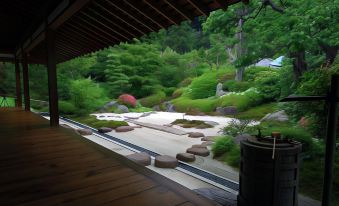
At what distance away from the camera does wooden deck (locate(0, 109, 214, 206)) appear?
5.62 feet

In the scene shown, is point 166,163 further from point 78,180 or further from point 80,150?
point 78,180

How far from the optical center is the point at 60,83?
45.5ft

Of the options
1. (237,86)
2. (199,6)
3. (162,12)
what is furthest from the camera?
(237,86)

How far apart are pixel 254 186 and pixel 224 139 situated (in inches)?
144

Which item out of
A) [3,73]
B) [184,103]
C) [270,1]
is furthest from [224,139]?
[3,73]

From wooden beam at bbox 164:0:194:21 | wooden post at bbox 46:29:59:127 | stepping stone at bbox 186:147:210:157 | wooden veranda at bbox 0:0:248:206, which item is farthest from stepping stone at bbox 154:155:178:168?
wooden beam at bbox 164:0:194:21

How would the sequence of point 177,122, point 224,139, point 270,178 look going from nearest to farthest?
point 270,178 < point 224,139 < point 177,122

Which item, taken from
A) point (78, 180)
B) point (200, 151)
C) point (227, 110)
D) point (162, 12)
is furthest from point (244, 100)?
point (78, 180)

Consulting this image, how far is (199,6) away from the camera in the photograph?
224 cm

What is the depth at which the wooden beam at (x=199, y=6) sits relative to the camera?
2.20 metres

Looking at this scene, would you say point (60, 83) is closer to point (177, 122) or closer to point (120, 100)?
point (120, 100)

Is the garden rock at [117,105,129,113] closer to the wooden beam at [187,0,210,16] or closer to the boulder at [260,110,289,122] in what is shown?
the boulder at [260,110,289,122]

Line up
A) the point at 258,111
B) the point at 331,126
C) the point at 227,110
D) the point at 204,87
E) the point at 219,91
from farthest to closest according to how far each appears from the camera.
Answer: the point at 204,87, the point at 219,91, the point at 227,110, the point at 258,111, the point at 331,126

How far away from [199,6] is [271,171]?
64.0 inches
